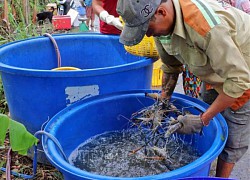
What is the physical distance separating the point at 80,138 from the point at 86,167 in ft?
0.76

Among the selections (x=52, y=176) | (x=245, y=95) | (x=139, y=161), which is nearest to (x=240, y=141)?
(x=245, y=95)

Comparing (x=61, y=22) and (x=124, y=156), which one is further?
(x=61, y=22)

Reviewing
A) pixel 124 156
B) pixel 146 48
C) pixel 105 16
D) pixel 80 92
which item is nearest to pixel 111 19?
pixel 105 16

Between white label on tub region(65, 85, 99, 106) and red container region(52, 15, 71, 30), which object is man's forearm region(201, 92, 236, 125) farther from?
red container region(52, 15, 71, 30)

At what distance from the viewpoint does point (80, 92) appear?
2.58 metres

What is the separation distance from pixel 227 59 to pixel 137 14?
1.59ft

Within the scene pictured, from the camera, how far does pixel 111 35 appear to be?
3.39 meters

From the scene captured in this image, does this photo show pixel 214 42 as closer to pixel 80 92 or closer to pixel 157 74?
pixel 80 92

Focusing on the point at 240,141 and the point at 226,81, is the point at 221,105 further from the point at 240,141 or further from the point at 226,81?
the point at 240,141

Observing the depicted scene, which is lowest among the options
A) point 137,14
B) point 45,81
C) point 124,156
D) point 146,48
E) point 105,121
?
point 124,156

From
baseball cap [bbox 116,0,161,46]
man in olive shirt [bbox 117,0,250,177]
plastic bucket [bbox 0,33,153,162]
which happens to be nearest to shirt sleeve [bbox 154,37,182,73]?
man in olive shirt [bbox 117,0,250,177]

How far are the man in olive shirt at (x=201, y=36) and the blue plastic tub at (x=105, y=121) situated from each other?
206 millimetres

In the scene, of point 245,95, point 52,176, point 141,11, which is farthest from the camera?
point 52,176

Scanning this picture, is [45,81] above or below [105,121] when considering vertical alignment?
above
